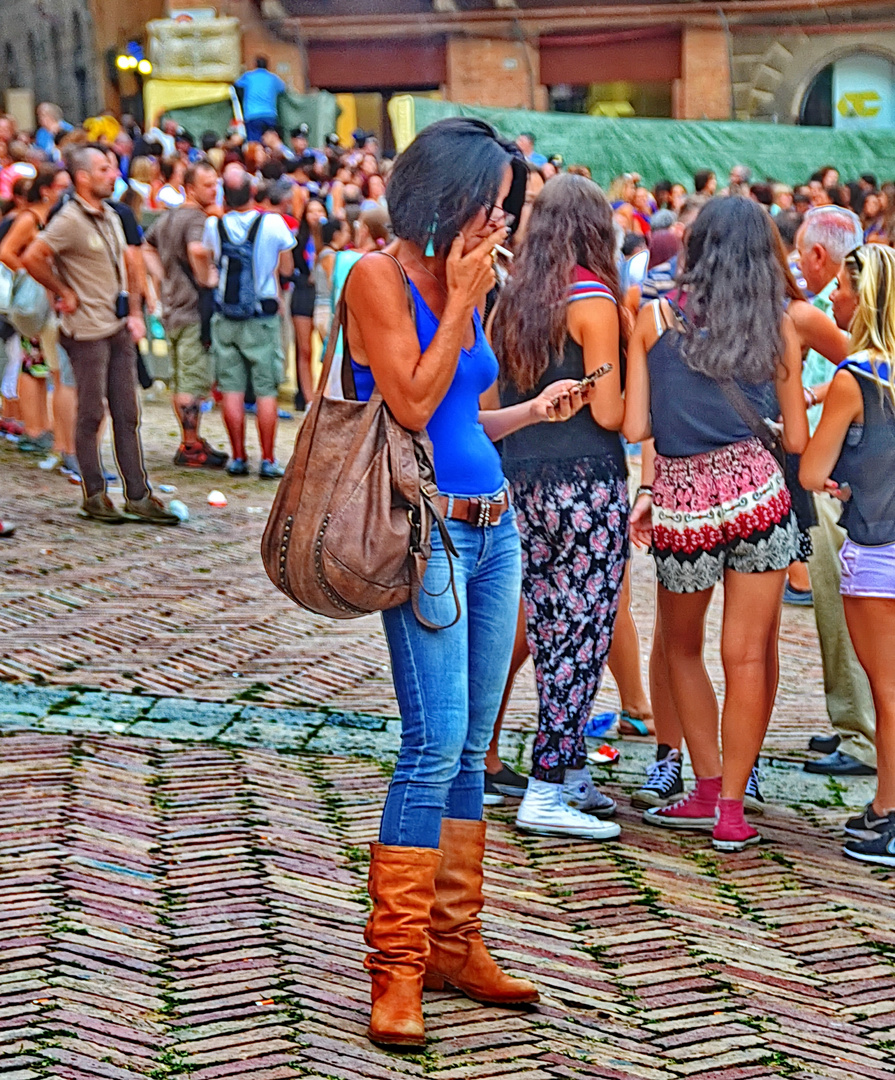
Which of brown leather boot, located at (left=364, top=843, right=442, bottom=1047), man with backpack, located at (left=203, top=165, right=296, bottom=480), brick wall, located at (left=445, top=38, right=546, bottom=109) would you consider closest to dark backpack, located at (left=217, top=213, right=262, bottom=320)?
man with backpack, located at (left=203, top=165, right=296, bottom=480)

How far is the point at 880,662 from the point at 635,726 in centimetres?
140

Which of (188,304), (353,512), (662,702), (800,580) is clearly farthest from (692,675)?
(188,304)

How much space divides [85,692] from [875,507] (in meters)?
3.01

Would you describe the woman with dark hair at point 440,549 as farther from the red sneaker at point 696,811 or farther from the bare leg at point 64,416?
the bare leg at point 64,416

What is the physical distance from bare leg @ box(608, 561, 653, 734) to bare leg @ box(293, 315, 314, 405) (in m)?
7.89

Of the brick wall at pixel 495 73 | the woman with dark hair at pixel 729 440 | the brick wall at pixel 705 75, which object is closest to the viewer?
the woman with dark hair at pixel 729 440

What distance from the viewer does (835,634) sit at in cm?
591

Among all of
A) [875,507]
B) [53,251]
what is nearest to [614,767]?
[875,507]

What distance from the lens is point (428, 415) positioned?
321 centimetres

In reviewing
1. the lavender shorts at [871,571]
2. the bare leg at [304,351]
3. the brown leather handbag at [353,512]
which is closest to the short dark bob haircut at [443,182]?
the brown leather handbag at [353,512]

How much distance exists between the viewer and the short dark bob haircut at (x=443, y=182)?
3.22 metres

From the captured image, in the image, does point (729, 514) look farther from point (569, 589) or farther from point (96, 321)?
point (96, 321)

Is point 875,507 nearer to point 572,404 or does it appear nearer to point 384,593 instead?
point 572,404

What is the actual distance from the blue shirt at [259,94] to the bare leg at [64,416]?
43.6ft
